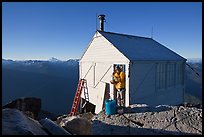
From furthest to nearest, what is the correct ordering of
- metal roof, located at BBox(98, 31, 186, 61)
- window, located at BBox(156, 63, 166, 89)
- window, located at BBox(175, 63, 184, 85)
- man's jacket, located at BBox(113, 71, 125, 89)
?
window, located at BBox(175, 63, 184, 85) < window, located at BBox(156, 63, 166, 89) < metal roof, located at BBox(98, 31, 186, 61) < man's jacket, located at BBox(113, 71, 125, 89)

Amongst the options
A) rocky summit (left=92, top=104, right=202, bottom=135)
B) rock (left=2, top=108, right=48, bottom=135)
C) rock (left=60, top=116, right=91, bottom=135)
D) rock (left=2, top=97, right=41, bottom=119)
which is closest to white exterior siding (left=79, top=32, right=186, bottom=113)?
rocky summit (left=92, top=104, right=202, bottom=135)

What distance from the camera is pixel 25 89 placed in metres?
65.8

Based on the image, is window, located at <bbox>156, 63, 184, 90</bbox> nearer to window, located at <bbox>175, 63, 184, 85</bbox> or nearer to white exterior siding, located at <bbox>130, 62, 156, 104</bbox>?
window, located at <bbox>175, 63, 184, 85</bbox>

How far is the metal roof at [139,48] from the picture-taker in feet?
42.1

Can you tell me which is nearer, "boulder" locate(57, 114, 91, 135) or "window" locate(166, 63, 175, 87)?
"boulder" locate(57, 114, 91, 135)

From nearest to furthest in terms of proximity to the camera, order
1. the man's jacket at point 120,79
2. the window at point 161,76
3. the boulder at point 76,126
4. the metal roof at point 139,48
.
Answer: the boulder at point 76,126
the man's jacket at point 120,79
the metal roof at point 139,48
the window at point 161,76

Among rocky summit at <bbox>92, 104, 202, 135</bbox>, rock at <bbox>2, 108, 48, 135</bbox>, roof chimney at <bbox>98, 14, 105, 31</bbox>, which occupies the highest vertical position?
roof chimney at <bbox>98, 14, 105, 31</bbox>

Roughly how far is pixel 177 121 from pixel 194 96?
43090mm

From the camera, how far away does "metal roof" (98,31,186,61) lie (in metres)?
12.8

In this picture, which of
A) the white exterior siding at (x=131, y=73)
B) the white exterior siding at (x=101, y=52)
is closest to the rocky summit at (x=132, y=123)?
the white exterior siding at (x=131, y=73)

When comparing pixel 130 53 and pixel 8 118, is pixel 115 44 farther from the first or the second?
pixel 8 118

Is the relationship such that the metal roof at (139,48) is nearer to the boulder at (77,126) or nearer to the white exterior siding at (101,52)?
the white exterior siding at (101,52)

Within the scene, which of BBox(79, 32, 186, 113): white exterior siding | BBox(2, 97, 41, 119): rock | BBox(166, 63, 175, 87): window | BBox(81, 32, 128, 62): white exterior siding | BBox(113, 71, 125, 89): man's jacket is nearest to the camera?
BBox(113, 71, 125, 89): man's jacket

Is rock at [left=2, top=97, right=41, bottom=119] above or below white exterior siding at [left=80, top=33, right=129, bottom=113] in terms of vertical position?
below
